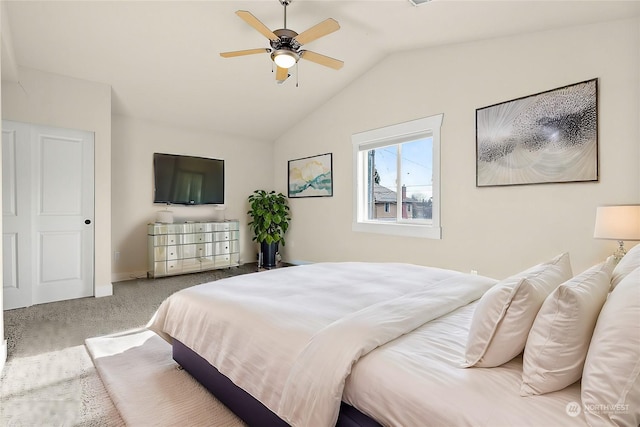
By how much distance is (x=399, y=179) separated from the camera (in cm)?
459

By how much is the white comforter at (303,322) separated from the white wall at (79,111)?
7.99 feet

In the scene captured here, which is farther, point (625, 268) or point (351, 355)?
point (625, 268)

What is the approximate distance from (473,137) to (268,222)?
11.3 ft

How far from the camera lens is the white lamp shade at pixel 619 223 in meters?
2.33

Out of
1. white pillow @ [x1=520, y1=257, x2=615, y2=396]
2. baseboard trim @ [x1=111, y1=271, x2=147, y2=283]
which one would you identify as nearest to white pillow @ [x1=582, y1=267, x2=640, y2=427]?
white pillow @ [x1=520, y1=257, x2=615, y2=396]

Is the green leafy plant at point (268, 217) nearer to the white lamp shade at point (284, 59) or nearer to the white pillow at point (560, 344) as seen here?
the white lamp shade at point (284, 59)

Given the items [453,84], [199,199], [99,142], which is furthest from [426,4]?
[199,199]

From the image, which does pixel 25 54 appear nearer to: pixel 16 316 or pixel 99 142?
pixel 99 142

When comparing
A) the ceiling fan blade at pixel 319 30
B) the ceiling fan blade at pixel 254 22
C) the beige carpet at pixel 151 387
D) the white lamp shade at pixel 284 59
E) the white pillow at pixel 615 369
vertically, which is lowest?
the beige carpet at pixel 151 387

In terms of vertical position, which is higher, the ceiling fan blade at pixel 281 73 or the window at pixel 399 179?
the ceiling fan blade at pixel 281 73

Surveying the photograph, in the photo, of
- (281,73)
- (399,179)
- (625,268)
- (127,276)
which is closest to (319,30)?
(281,73)

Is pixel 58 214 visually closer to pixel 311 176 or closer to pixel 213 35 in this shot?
pixel 213 35

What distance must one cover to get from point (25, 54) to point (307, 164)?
3730 millimetres

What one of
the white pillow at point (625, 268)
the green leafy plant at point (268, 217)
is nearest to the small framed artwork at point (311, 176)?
the green leafy plant at point (268, 217)
